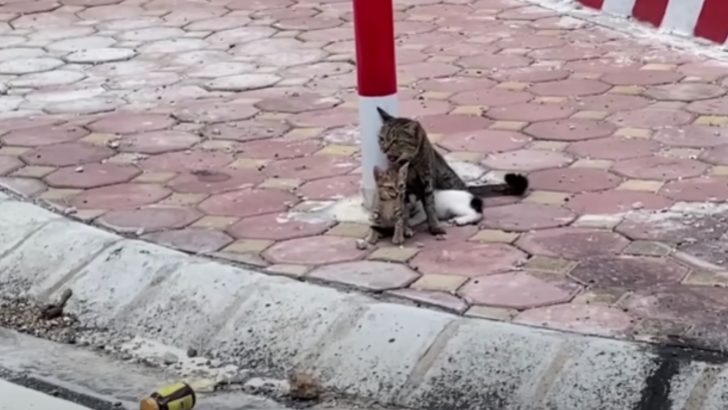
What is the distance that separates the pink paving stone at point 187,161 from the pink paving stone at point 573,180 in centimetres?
121

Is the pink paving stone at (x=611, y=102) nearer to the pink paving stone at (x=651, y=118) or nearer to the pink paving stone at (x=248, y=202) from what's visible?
the pink paving stone at (x=651, y=118)

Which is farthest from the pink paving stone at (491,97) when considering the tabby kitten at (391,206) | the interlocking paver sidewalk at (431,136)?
the tabby kitten at (391,206)

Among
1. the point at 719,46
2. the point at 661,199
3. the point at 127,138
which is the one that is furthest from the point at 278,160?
the point at 719,46

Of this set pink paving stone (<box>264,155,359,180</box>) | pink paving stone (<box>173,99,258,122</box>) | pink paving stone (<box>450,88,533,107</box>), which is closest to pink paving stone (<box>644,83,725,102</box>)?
pink paving stone (<box>450,88,533,107</box>)

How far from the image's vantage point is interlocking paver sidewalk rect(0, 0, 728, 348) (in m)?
3.82

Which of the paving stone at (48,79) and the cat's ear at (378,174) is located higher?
the cat's ear at (378,174)

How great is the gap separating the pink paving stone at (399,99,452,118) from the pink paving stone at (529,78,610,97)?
44cm

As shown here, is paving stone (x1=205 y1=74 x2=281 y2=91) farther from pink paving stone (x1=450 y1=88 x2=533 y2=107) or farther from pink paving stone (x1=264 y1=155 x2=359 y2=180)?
pink paving stone (x1=264 y1=155 x2=359 y2=180)

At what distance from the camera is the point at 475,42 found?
6.66 m

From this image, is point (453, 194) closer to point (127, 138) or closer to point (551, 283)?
point (551, 283)

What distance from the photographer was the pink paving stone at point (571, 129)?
5090 millimetres

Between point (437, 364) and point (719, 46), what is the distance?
3.47 metres

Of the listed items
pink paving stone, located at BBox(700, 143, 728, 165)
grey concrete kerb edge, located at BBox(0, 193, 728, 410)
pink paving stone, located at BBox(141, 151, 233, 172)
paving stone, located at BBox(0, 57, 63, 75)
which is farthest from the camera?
paving stone, located at BBox(0, 57, 63, 75)

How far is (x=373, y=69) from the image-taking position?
4180 mm
